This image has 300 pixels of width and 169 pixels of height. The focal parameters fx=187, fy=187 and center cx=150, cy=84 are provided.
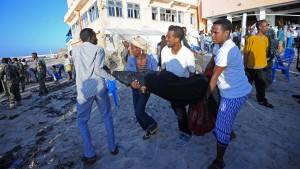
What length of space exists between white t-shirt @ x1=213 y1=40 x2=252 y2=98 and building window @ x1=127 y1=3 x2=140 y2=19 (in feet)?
58.0

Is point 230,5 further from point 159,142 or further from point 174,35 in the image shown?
point 159,142

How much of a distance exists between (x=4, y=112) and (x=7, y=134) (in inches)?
97.5

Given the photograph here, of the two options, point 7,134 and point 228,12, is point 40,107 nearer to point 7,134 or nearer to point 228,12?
point 7,134

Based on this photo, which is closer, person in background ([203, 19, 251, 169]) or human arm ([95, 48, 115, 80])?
person in background ([203, 19, 251, 169])

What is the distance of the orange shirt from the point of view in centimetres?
394

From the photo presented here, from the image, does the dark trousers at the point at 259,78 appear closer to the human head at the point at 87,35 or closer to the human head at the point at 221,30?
the human head at the point at 221,30

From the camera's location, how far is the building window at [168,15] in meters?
21.4

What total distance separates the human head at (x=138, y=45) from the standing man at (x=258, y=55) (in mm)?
2376

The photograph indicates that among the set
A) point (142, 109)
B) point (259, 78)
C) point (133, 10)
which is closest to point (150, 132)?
point (142, 109)

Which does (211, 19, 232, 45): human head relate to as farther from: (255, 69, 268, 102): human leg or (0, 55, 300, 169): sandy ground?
(255, 69, 268, 102): human leg

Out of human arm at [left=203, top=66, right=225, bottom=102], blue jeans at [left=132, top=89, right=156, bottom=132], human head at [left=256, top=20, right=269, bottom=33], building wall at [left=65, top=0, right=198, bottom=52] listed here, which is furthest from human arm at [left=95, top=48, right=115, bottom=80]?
building wall at [left=65, top=0, right=198, bottom=52]

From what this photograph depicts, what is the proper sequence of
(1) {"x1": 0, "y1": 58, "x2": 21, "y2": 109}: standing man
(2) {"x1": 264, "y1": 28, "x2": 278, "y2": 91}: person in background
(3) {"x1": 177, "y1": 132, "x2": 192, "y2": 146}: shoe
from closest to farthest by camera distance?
(3) {"x1": 177, "y1": 132, "x2": 192, "y2": 146}: shoe < (2) {"x1": 264, "y1": 28, "x2": 278, "y2": 91}: person in background < (1) {"x1": 0, "y1": 58, "x2": 21, "y2": 109}: standing man

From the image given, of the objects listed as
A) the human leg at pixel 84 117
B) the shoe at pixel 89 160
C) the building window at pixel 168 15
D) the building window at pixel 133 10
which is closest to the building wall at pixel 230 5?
the building window at pixel 168 15

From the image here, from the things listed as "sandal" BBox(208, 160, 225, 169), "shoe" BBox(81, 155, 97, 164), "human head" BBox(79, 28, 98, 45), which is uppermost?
"human head" BBox(79, 28, 98, 45)
